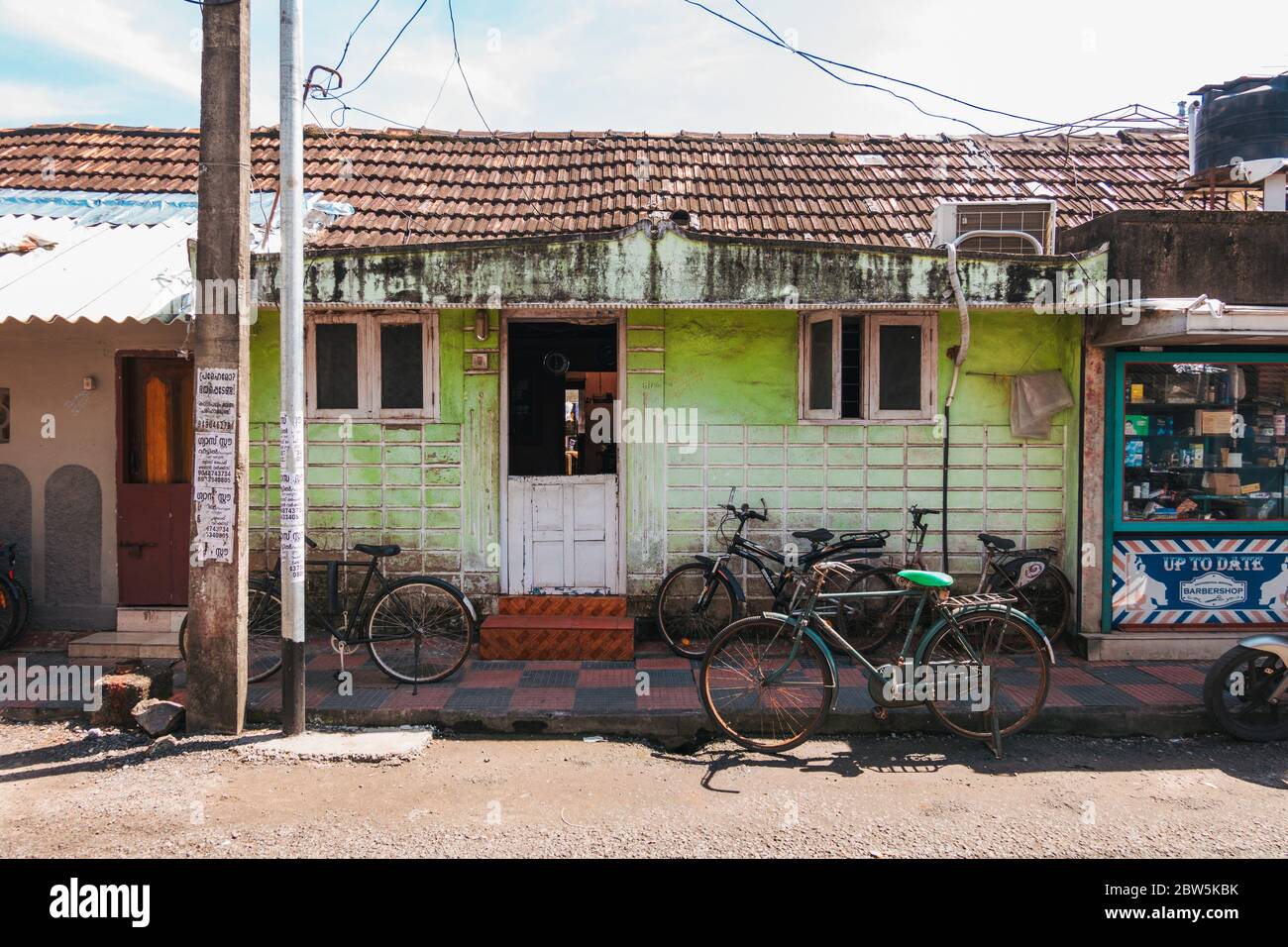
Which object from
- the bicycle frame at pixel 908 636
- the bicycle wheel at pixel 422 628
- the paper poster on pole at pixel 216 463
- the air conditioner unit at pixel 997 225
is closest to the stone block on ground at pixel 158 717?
the paper poster on pole at pixel 216 463

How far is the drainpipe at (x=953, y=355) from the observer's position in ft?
24.7

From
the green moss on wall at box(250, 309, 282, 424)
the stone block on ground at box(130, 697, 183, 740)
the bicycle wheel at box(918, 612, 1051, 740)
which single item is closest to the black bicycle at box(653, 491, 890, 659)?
the bicycle wheel at box(918, 612, 1051, 740)

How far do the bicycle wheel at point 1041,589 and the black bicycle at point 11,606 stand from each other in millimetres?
8954

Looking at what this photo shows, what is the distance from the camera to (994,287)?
7.60 metres

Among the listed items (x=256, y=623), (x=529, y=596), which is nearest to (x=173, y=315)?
(x=256, y=623)

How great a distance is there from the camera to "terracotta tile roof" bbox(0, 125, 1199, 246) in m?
9.31

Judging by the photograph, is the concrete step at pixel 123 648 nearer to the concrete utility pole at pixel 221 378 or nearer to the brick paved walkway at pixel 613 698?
the brick paved walkway at pixel 613 698

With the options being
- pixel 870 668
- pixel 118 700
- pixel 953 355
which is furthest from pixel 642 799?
pixel 953 355

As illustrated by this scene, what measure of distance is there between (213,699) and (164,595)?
265 cm

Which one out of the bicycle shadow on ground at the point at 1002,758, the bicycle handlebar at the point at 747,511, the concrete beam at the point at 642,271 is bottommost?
the bicycle shadow on ground at the point at 1002,758

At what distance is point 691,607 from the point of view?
27.6 feet

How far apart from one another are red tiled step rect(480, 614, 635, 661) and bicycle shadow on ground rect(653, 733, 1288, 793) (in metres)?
1.91

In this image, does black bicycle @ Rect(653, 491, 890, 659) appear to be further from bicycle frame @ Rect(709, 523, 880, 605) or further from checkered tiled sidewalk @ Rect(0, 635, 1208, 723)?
checkered tiled sidewalk @ Rect(0, 635, 1208, 723)
